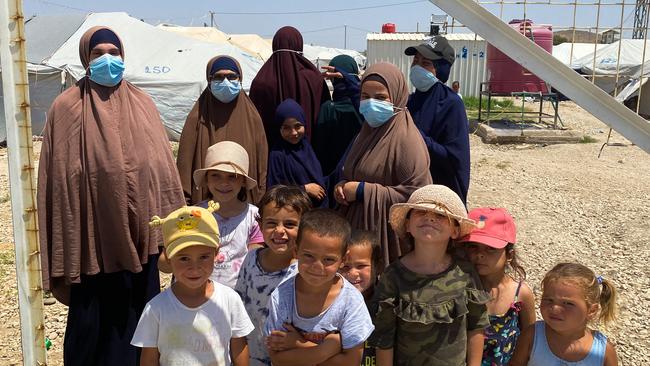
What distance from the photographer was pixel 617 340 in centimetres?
379

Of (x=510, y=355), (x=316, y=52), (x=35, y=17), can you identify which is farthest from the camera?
(x=316, y=52)

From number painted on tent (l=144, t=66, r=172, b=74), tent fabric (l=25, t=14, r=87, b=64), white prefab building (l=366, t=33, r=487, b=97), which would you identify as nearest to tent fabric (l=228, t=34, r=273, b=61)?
white prefab building (l=366, t=33, r=487, b=97)

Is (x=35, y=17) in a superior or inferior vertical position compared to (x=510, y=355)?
superior

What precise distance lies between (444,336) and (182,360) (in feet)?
2.98

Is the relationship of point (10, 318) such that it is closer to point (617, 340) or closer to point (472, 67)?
point (617, 340)

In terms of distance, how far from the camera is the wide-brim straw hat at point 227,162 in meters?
2.49

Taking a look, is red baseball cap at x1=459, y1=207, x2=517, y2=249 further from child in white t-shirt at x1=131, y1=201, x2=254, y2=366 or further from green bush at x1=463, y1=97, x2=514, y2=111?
green bush at x1=463, y1=97, x2=514, y2=111

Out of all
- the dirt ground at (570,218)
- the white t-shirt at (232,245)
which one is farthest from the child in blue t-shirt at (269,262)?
the dirt ground at (570,218)

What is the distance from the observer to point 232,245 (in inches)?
97.0

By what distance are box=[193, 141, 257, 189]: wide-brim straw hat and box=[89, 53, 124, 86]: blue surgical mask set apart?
0.52m

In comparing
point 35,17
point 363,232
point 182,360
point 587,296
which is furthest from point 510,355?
point 35,17

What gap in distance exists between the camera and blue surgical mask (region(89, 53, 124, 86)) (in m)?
2.45

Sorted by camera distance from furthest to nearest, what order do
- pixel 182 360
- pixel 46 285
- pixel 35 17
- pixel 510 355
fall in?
pixel 35 17 → pixel 46 285 → pixel 510 355 → pixel 182 360

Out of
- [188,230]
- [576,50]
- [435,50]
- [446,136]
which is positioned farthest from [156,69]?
[576,50]
